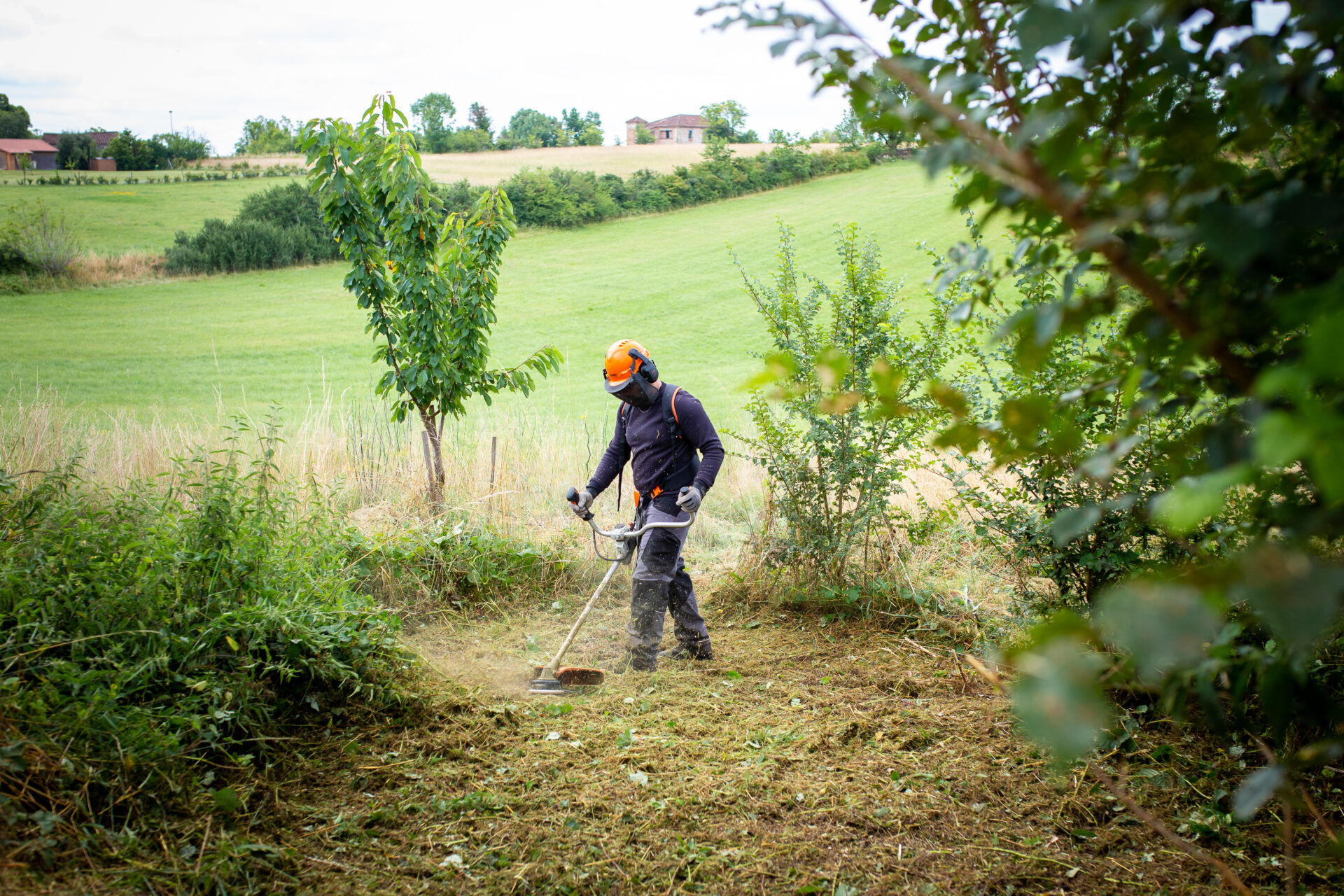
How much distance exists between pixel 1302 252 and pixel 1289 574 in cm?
75

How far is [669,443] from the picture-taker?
18.5ft

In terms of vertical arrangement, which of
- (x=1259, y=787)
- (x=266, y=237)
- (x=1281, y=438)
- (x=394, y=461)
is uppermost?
(x=266, y=237)

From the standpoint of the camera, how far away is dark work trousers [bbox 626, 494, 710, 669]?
18.0 ft

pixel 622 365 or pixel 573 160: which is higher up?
pixel 573 160

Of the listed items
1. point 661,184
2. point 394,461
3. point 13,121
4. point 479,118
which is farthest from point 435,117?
point 394,461

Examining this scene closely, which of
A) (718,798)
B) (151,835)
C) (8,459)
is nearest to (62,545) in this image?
(151,835)

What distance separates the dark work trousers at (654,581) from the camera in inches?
216

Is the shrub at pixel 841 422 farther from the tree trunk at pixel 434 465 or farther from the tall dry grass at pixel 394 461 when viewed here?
the tree trunk at pixel 434 465

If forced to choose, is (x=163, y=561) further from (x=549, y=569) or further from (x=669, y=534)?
(x=549, y=569)

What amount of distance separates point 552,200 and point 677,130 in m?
39.5

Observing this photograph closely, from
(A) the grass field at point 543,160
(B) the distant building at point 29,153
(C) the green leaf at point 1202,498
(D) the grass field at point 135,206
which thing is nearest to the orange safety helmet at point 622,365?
(C) the green leaf at point 1202,498

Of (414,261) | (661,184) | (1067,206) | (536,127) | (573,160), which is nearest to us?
(1067,206)

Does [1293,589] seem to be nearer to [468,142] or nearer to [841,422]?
[841,422]

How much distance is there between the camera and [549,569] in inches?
279
